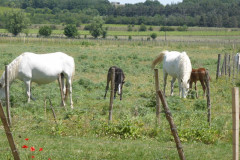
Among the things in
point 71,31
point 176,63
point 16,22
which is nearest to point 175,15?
point 71,31

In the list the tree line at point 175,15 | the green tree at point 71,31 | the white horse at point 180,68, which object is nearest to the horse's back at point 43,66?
the white horse at point 180,68

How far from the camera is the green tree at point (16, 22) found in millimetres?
92625

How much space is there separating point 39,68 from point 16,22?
86.3m

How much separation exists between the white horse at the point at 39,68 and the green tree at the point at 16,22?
84.0 metres

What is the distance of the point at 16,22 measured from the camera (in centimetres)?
9369

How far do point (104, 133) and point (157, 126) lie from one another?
4.32 ft

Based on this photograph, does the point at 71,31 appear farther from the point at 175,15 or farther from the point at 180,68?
the point at 180,68

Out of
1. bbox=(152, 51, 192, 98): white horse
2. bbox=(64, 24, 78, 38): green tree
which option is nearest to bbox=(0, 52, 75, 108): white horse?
bbox=(152, 51, 192, 98): white horse

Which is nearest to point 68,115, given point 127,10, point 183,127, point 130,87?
point 183,127

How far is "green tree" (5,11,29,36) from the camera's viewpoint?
304 ft

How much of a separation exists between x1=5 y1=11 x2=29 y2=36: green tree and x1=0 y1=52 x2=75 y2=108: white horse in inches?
3307

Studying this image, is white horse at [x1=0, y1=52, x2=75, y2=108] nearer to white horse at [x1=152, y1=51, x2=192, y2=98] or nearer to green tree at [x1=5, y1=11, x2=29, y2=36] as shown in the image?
white horse at [x1=152, y1=51, x2=192, y2=98]

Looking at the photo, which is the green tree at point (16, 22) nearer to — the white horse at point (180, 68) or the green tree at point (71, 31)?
the green tree at point (71, 31)

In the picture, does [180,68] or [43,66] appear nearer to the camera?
[43,66]
